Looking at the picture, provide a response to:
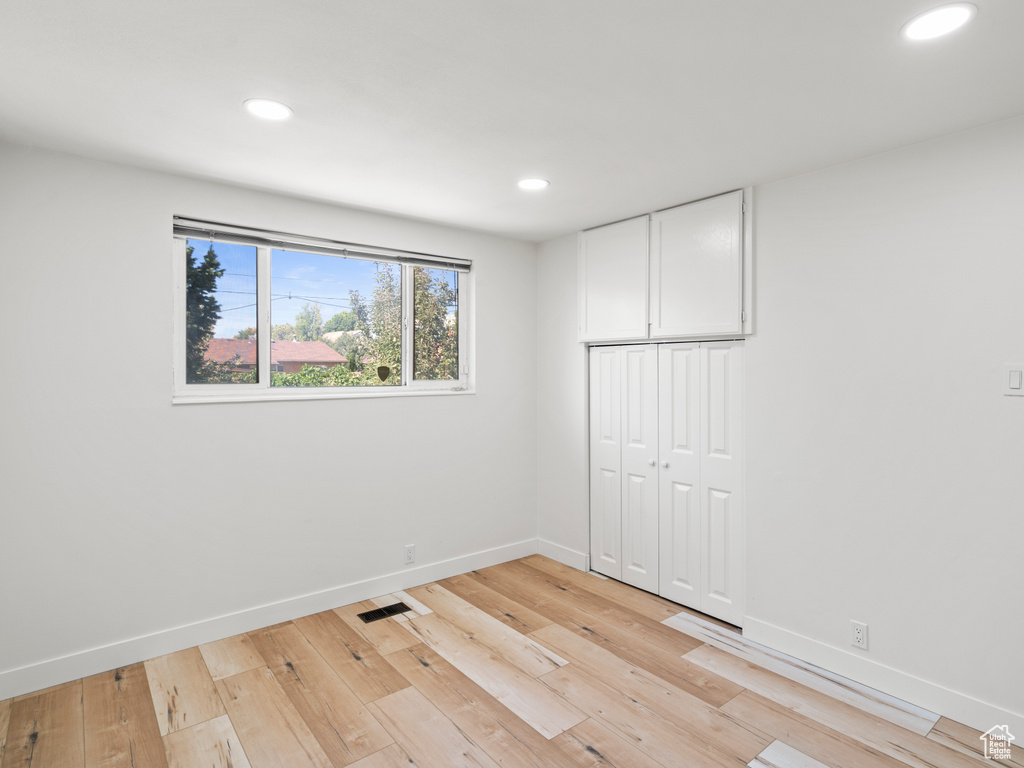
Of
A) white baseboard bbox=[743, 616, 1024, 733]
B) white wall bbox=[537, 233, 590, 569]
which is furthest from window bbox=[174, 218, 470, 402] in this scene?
white baseboard bbox=[743, 616, 1024, 733]

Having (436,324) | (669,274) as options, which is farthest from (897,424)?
(436,324)

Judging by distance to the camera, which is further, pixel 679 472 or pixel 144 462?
pixel 679 472

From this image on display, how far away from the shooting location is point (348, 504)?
134 inches

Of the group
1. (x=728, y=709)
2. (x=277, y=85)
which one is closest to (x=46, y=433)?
(x=277, y=85)

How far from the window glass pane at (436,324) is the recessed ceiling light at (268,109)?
1.71 metres

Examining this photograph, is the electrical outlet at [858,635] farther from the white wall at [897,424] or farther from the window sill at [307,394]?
the window sill at [307,394]

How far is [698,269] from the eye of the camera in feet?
10.5

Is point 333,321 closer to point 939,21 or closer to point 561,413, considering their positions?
point 561,413

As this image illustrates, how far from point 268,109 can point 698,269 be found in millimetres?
2303

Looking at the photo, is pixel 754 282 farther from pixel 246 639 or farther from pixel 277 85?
pixel 246 639

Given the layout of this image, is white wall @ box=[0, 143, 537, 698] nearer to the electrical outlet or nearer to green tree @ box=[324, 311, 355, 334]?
green tree @ box=[324, 311, 355, 334]

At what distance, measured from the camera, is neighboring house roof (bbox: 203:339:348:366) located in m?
3.04

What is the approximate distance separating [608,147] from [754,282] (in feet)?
→ 3.67

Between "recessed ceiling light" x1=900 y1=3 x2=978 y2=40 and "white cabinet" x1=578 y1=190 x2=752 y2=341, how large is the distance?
4.47 ft
